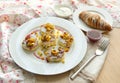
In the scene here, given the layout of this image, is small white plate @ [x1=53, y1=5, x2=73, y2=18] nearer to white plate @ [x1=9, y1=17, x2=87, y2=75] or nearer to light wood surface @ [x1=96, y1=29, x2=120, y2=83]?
white plate @ [x1=9, y1=17, x2=87, y2=75]

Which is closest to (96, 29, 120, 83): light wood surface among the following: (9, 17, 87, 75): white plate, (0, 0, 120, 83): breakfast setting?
(0, 0, 120, 83): breakfast setting

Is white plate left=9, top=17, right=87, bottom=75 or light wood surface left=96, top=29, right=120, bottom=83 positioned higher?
white plate left=9, top=17, right=87, bottom=75

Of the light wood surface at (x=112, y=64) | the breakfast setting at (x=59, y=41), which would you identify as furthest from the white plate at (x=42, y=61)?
the light wood surface at (x=112, y=64)

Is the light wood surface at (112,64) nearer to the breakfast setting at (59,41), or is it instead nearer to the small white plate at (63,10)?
the breakfast setting at (59,41)

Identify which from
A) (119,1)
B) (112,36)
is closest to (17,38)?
(112,36)

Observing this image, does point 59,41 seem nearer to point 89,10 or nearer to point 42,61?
point 42,61

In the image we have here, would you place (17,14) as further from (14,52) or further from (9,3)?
(14,52)

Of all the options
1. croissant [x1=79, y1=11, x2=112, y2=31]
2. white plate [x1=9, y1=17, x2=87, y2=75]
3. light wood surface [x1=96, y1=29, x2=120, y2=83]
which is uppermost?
croissant [x1=79, y1=11, x2=112, y2=31]

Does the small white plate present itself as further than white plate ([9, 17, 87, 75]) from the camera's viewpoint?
Yes
